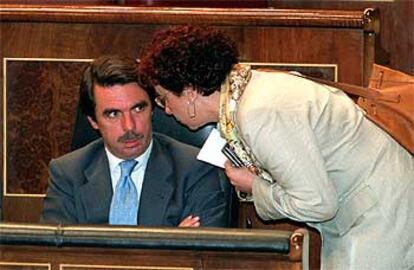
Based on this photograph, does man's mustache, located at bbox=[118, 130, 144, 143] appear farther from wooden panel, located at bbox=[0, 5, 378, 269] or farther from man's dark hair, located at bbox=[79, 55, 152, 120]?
wooden panel, located at bbox=[0, 5, 378, 269]

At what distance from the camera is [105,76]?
366 cm

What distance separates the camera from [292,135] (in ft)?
9.34

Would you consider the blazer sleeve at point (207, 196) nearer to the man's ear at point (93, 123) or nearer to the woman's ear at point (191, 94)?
the man's ear at point (93, 123)

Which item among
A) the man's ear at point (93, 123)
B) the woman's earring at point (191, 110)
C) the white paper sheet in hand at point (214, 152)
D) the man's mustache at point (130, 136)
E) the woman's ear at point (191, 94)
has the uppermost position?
the woman's ear at point (191, 94)

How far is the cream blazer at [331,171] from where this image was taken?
2857 mm

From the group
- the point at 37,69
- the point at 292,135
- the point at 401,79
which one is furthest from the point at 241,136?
the point at 37,69

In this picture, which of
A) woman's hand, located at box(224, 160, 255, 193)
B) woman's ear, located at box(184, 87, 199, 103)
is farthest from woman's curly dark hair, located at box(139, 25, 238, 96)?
woman's hand, located at box(224, 160, 255, 193)

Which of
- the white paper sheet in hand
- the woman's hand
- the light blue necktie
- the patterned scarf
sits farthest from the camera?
the light blue necktie

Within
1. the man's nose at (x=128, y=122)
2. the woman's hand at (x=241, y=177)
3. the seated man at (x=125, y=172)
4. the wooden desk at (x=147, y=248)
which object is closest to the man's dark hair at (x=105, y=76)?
the seated man at (x=125, y=172)

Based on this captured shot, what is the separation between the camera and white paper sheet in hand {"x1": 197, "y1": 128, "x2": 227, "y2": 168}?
330 cm

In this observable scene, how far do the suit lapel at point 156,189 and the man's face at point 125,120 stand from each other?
0.23 ft

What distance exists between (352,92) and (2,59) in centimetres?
155

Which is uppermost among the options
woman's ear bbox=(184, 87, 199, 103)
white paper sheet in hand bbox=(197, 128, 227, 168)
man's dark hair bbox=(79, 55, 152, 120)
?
man's dark hair bbox=(79, 55, 152, 120)

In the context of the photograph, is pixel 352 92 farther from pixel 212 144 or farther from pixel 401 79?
pixel 212 144
